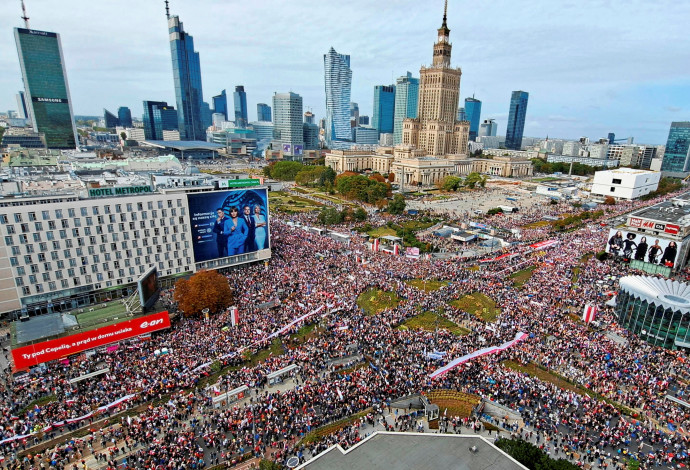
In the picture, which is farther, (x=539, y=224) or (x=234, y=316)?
(x=539, y=224)

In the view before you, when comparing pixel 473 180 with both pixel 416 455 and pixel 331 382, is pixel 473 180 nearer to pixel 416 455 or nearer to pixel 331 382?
pixel 331 382

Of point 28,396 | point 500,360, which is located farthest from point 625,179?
point 28,396

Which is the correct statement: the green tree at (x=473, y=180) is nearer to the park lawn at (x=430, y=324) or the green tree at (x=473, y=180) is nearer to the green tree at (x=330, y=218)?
the green tree at (x=330, y=218)

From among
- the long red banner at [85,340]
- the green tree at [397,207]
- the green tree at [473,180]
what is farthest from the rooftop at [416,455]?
the green tree at [473,180]

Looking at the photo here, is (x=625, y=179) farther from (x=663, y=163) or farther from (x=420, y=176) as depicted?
(x=663, y=163)

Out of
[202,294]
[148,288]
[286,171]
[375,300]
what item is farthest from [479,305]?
[286,171]

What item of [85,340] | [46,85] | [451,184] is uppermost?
[46,85]
